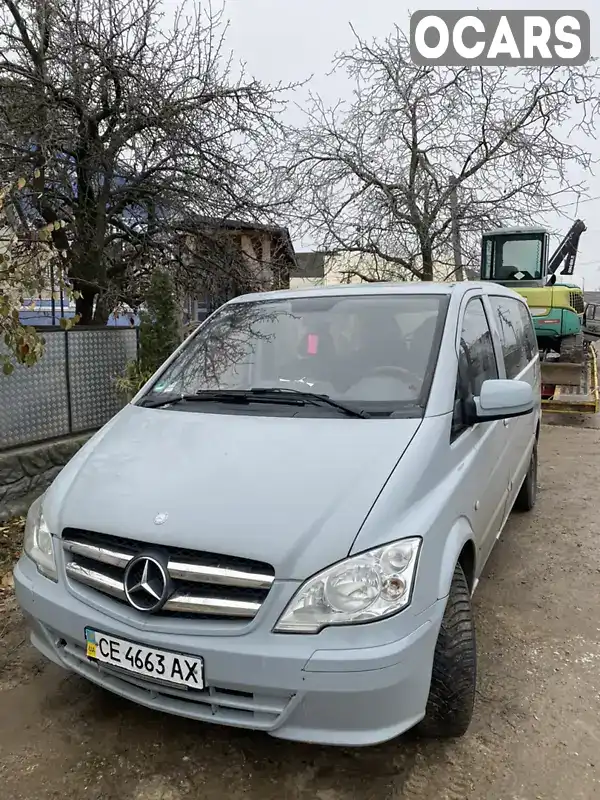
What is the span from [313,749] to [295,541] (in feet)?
3.34

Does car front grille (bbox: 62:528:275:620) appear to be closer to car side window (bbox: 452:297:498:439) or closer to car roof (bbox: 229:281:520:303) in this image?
car side window (bbox: 452:297:498:439)

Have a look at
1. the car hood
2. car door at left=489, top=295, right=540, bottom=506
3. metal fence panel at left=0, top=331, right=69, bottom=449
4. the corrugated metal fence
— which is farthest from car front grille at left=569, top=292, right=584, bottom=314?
the car hood

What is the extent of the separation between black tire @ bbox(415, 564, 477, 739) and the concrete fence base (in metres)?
3.76

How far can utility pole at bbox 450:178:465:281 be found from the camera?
1168 cm

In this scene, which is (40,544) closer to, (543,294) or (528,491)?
(528,491)

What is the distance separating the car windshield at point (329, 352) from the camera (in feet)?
9.57

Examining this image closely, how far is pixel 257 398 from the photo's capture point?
3004mm

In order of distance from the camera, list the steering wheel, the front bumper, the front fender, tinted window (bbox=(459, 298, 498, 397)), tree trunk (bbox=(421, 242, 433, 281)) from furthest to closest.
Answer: tree trunk (bbox=(421, 242, 433, 281)) < tinted window (bbox=(459, 298, 498, 397)) < the steering wheel < the front fender < the front bumper

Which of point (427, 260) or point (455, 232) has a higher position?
point (455, 232)

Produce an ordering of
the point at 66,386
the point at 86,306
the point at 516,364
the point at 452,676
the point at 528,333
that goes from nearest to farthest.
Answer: the point at 452,676, the point at 516,364, the point at 528,333, the point at 66,386, the point at 86,306

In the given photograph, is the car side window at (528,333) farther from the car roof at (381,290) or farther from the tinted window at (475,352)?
the tinted window at (475,352)

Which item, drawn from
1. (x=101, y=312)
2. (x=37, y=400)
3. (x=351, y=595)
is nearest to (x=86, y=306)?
(x=101, y=312)

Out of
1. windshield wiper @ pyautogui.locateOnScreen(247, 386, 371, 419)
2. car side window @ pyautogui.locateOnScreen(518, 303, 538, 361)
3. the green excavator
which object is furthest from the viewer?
the green excavator

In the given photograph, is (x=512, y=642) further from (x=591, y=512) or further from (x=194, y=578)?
(x=591, y=512)
